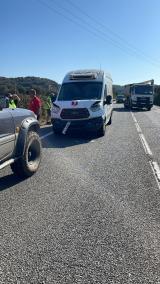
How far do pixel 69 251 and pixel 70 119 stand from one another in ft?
34.6

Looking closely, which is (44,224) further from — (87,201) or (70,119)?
(70,119)

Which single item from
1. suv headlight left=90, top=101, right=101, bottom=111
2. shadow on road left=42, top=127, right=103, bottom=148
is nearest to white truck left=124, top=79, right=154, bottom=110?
shadow on road left=42, top=127, right=103, bottom=148

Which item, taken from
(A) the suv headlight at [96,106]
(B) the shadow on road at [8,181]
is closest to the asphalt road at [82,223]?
(B) the shadow on road at [8,181]

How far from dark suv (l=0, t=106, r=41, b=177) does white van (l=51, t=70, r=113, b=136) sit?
6293mm

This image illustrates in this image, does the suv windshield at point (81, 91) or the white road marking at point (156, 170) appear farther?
the suv windshield at point (81, 91)

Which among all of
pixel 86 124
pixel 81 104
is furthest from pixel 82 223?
pixel 81 104

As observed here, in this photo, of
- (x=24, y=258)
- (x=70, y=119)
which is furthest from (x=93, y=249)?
(x=70, y=119)

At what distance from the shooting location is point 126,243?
4414 millimetres

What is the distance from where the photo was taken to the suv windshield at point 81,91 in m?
15.4

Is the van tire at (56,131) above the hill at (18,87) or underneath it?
underneath

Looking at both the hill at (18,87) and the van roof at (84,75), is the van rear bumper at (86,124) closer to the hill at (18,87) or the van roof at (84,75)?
the van roof at (84,75)

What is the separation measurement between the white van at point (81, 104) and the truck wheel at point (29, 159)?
20.8 ft

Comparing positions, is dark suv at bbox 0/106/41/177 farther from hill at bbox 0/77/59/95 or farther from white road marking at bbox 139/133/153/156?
hill at bbox 0/77/59/95

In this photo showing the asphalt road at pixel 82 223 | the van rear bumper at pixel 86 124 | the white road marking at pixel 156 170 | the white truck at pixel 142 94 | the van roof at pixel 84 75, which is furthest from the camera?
the white truck at pixel 142 94
